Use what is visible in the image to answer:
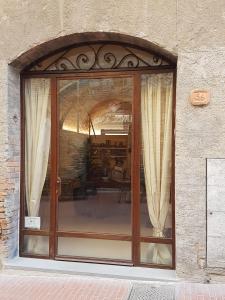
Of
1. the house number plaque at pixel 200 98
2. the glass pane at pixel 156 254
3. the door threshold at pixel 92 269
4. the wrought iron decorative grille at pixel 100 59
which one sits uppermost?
the wrought iron decorative grille at pixel 100 59

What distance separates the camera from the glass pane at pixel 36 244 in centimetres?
612

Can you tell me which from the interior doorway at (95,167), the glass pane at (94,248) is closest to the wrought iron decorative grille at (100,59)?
the interior doorway at (95,167)

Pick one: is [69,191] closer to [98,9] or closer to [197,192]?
[197,192]

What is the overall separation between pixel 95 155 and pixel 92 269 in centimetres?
151

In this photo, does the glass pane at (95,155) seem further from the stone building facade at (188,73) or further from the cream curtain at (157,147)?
the stone building facade at (188,73)

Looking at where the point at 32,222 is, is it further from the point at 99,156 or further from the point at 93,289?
the point at 93,289

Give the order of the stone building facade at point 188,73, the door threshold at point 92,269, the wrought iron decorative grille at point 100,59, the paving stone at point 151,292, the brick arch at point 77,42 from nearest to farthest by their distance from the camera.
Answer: the paving stone at point 151,292, the stone building facade at point 188,73, the door threshold at point 92,269, the brick arch at point 77,42, the wrought iron decorative grille at point 100,59

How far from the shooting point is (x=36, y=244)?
6168mm

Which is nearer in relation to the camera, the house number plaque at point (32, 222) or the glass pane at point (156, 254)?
the glass pane at point (156, 254)

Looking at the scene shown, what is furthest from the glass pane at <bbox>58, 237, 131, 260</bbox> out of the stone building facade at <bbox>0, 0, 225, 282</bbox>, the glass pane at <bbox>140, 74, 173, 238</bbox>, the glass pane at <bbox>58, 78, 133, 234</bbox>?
the stone building facade at <bbox>0, 0, 225, 282</bbox>

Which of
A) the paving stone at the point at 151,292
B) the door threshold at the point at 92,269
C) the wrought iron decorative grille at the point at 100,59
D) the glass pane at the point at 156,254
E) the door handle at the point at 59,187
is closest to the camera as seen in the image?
the paving stone at the point at 151,292

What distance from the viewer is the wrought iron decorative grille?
19.1 ft

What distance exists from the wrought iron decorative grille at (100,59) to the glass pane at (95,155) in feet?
0.65

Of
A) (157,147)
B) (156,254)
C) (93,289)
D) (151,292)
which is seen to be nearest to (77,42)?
(157,147)
